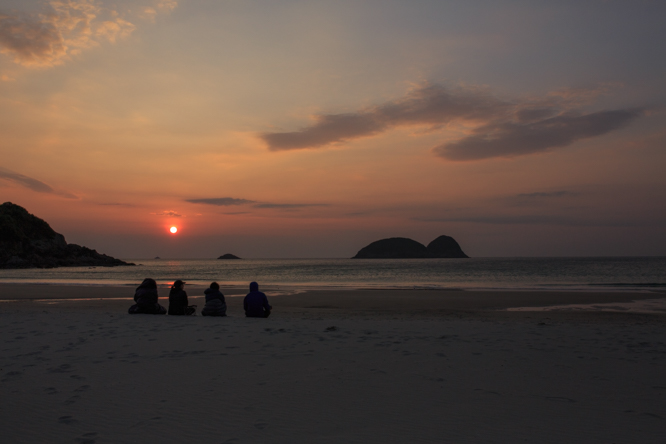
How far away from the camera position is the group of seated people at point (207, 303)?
12.2 metres

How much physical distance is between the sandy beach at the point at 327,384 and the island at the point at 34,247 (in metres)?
103

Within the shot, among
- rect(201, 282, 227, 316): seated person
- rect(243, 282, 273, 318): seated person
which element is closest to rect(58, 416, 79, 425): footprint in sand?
rect(201, 282, 227, 316): seated person

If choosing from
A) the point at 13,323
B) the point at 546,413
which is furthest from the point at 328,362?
the point at 13,323

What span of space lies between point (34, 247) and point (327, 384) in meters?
129

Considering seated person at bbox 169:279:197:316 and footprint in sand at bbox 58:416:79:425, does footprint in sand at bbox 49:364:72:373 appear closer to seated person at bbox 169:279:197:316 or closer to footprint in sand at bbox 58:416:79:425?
footprint in sand at bbox 58:416:79:425

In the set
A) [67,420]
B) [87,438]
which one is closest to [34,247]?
[67,420]

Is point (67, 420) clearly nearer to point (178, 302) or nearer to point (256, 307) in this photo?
point (256, 307)

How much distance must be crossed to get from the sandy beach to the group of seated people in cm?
222

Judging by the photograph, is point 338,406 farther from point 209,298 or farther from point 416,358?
point 209,298

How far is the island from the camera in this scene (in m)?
97.3

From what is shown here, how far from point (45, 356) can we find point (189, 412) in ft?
12.5

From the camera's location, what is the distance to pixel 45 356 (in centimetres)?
688

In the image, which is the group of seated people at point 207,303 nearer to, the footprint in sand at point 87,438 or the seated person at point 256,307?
the seated person at point 256,307

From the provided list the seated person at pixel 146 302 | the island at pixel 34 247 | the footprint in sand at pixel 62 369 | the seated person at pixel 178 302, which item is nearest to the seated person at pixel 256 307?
the seated person at pixel 178 302
